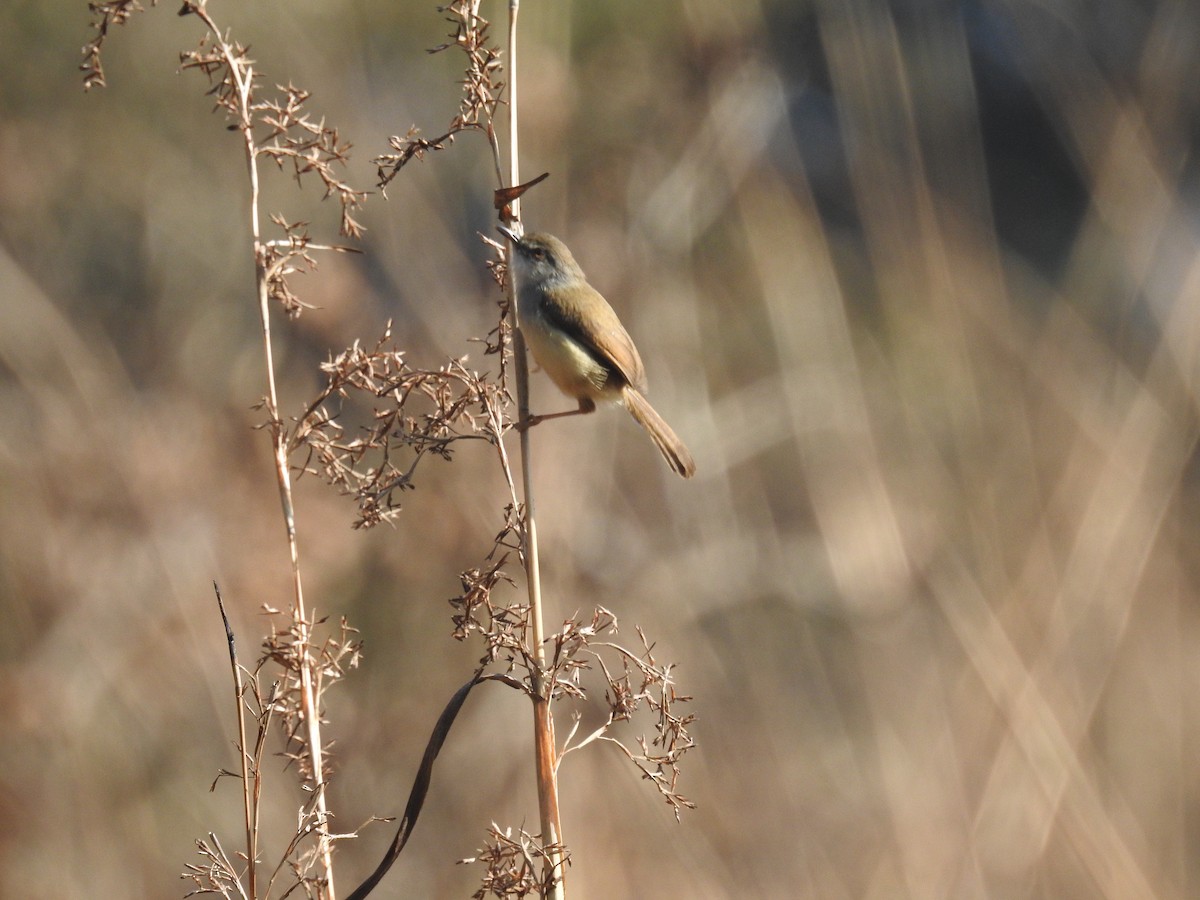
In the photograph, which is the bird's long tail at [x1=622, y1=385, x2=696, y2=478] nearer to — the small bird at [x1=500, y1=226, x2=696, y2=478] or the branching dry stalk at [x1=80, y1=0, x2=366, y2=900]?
the small bird at [x1=500, y1=226, x2=696, y2=478]

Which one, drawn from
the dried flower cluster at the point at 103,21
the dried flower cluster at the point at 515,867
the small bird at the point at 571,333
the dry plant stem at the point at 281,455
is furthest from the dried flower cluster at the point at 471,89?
the small bird at the point at 571,333

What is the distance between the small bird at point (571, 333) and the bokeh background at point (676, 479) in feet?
4.20

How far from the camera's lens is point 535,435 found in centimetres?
416

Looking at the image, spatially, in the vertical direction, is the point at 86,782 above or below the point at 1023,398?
below

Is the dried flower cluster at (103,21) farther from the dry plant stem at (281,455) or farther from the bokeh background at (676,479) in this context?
the bokeh background at (676,479)

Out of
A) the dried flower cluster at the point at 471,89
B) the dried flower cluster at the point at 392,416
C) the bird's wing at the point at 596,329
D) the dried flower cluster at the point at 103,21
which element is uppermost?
the bird's wing at the point at 596,329

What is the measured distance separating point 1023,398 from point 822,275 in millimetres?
1412

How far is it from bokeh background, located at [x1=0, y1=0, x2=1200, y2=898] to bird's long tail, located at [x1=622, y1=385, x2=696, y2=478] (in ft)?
4.04

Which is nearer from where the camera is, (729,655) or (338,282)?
(338,282)

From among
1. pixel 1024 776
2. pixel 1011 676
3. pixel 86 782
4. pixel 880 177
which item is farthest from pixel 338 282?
pixel 1024 776

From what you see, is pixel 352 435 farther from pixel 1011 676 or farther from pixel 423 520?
pixel 1011 676

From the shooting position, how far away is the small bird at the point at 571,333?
2.66 metres

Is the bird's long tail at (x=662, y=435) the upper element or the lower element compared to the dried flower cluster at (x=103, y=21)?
upper

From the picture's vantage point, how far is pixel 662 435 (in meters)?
2.67
